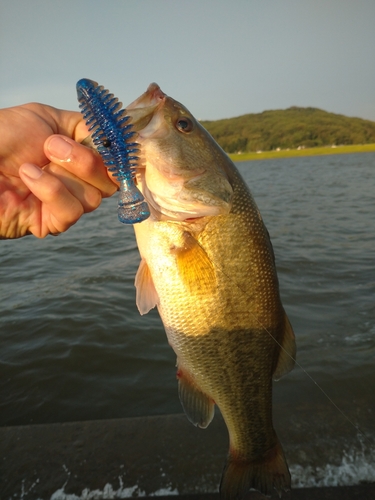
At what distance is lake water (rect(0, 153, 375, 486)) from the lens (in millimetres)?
2754

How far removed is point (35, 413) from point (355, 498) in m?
3.34

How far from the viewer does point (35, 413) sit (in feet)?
13.4

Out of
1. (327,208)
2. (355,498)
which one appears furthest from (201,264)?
(327,208)

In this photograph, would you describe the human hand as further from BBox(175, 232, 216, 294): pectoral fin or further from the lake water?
the lake water

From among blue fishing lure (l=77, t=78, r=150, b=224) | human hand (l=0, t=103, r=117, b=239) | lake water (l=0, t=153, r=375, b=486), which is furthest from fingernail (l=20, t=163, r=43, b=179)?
lake water (l=0, t=153, r=375, b=486)

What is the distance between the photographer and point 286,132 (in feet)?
369

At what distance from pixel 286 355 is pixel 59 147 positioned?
169 centimetres

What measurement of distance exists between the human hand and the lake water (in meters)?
1.89

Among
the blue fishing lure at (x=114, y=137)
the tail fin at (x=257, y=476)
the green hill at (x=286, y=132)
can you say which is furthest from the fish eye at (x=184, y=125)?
the green hill at (x=286, y=132)

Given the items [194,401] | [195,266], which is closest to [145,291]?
[195,266]

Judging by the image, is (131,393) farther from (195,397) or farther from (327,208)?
(327,208)

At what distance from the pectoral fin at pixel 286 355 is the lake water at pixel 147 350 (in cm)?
41

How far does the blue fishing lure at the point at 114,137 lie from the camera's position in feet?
4.96

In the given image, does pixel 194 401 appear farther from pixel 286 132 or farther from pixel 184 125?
pixel 286 132
